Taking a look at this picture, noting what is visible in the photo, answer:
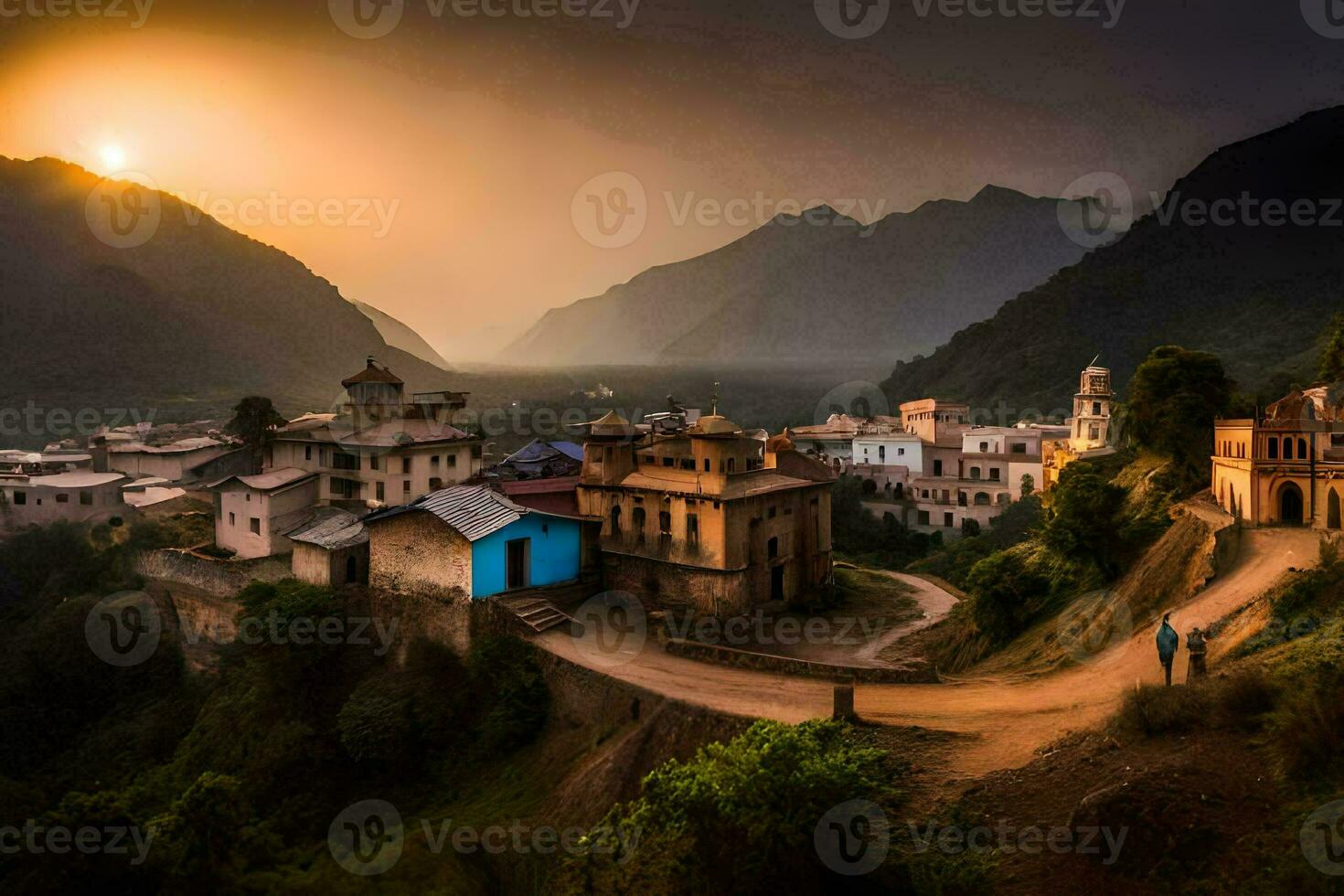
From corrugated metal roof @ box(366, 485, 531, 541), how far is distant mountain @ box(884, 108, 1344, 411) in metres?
57.7

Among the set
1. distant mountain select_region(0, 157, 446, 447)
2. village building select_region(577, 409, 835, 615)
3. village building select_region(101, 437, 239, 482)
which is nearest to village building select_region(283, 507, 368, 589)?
village building select_region(577, 409, 835, 615)

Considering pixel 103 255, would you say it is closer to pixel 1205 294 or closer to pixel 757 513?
pixel 757 513

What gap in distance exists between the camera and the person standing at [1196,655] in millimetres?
14500

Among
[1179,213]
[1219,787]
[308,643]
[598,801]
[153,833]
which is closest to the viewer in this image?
[1219,787]

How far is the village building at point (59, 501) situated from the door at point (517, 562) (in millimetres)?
24338

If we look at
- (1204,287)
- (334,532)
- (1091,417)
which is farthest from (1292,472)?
(1204,287)

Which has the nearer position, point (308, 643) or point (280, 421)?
point (308, 643)

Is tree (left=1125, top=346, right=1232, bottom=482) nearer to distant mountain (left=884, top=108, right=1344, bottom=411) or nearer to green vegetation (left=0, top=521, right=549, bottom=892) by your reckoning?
green vegetation (left=0, top=521, right=549, bottom=892)

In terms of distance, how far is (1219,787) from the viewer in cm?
1187

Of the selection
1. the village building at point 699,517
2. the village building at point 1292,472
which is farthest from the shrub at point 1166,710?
the village building at point 699,517

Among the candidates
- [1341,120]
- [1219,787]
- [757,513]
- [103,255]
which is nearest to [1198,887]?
[1219,787]

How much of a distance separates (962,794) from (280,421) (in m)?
34.9

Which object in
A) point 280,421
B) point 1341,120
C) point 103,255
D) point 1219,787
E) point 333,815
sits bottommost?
point 333,815

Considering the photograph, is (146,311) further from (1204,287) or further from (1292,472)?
(1292,472)
